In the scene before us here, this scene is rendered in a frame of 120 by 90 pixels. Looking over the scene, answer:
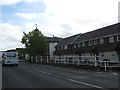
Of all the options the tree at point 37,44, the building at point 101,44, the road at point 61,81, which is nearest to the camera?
the road at point 61,81

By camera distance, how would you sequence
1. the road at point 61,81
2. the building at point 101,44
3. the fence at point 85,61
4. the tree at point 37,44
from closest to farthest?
1. the road at point 61,81
2. the fence at point 85,61
3. the building at point 101,44
4. the tree at point 37,44

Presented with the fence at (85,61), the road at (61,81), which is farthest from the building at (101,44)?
the road at (61,81)

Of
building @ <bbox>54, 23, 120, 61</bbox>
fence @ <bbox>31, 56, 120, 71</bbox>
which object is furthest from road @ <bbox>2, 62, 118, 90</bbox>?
building @ <bbox>54, 23, 120, 61</bbox>

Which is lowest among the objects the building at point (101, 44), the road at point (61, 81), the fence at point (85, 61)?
the road at point (61, 81)

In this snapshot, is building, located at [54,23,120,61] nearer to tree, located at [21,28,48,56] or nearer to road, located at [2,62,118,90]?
tree, located at [21,28,48,56]

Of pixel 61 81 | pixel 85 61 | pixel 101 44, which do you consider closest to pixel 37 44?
pixel 101 44

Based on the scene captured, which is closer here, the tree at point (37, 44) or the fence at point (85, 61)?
the fence at point (85, 61)

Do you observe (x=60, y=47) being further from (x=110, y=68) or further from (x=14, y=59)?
(x=110, y=68)

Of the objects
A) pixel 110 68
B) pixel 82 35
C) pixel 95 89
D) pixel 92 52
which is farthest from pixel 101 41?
pixel 95 89

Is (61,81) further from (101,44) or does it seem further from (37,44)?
(37,44)

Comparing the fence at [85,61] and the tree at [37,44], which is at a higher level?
the tree at [37,44]

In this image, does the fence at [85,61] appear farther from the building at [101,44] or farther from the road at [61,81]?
the building at [101,44]

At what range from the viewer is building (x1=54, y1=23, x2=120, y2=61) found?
4037 cm

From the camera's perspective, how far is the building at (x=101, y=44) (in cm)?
4037
